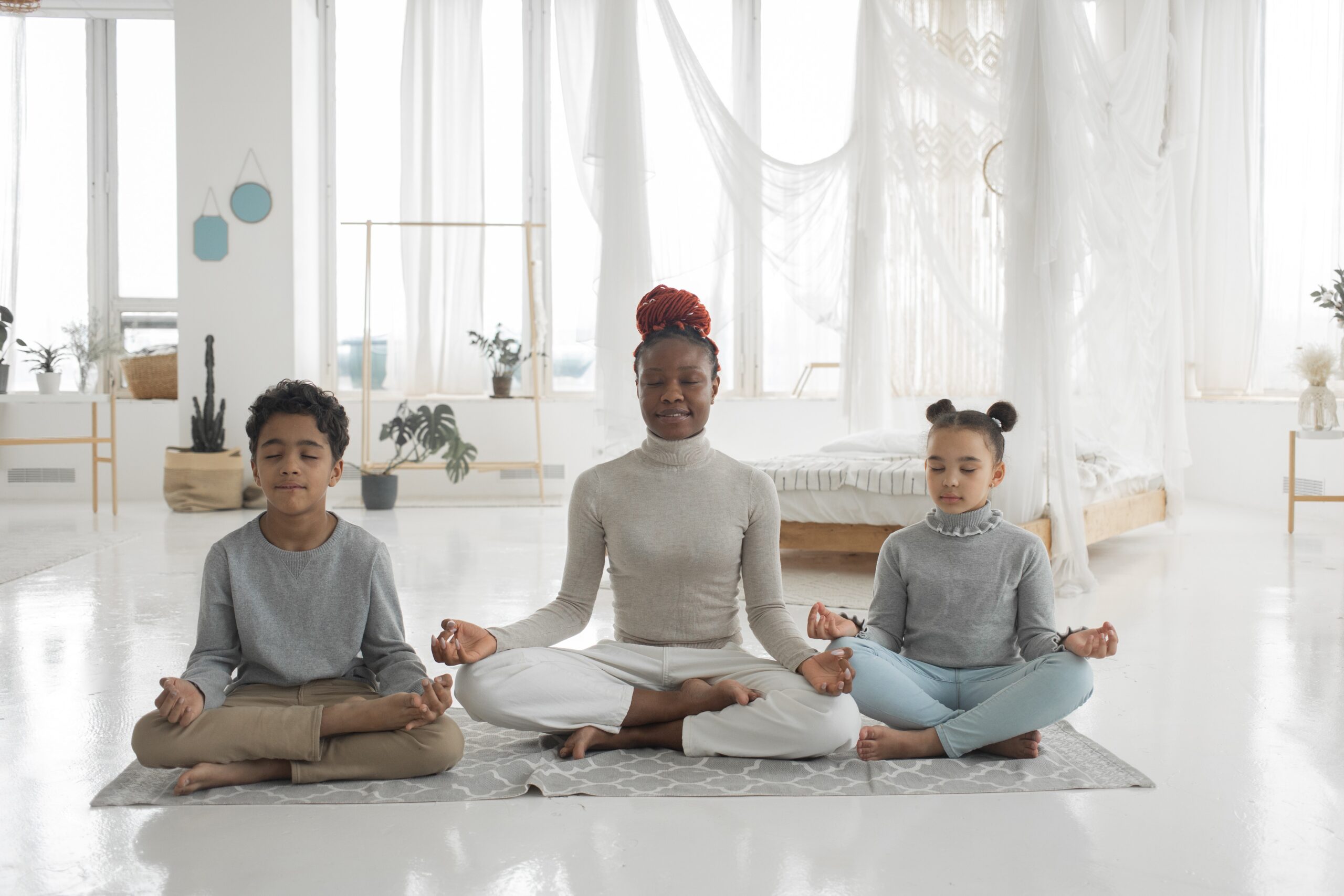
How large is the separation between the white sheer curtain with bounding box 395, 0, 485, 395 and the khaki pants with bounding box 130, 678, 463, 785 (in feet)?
17.4

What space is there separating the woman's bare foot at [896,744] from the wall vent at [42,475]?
6227mm

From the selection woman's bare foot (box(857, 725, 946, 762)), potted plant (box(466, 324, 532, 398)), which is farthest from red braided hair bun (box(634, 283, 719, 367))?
potted plant (box(466, 324, 532, 398))

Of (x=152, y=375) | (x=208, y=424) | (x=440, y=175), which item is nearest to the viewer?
(x=208, y=424)

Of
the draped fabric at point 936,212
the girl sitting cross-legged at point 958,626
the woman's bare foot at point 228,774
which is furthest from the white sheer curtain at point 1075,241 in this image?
the woman's bare foot at point 228,774

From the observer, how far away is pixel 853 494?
407cm

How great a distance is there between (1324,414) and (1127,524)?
1333mm

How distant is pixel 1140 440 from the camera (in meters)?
4.82

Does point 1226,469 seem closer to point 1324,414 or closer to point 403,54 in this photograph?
point 1324,414

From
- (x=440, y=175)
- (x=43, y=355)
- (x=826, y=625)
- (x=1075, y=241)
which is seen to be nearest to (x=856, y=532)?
(x=1075, y=241)

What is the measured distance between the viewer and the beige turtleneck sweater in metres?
2.11

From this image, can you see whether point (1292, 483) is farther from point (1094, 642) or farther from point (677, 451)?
point (677, 451)

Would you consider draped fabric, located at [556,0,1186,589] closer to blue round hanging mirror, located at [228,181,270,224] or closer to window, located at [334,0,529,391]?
window, located at [334,0,529,391]

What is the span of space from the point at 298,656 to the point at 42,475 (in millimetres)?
5772

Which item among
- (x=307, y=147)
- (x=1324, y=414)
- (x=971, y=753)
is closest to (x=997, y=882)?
(x=971, y=753)
